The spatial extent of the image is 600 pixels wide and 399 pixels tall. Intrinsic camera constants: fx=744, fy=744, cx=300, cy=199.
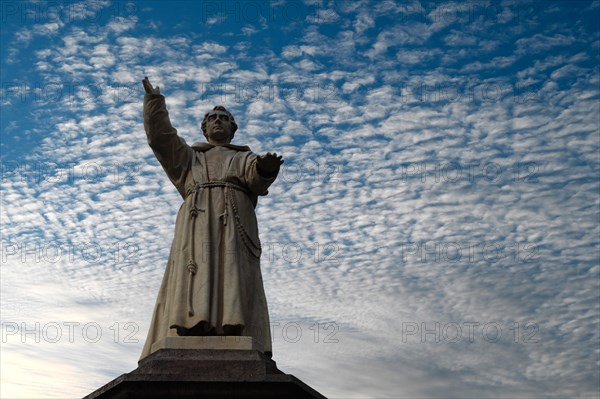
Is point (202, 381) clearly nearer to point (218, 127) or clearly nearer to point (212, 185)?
point (212, 185)

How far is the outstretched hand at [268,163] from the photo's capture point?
11.0 meters

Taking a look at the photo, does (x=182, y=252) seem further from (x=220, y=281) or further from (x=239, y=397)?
(x=239, y=397)

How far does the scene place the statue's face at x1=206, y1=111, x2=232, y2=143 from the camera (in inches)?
476

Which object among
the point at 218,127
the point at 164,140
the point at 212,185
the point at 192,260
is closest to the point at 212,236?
the point at 192,260

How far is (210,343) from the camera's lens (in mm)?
9781

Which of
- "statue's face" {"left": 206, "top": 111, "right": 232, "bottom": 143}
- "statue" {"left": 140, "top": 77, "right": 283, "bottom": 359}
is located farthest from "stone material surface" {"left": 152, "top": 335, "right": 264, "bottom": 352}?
"statue's face" {"left": 206, "top": 111, "right": 232, "bottom": 143}

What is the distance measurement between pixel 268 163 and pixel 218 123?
1574mm

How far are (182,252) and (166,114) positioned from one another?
2153mm

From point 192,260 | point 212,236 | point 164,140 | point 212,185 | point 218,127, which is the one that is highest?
point 218,127

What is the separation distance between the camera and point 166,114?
1131 centimetres

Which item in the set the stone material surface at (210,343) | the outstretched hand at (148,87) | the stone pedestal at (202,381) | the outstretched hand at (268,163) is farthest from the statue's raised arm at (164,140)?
the stone pedestal at (202,381)

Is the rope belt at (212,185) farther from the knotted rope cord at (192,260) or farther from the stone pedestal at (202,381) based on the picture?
the stone pedestal at (202,381)

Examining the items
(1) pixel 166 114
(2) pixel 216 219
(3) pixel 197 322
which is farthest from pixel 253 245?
(1) pixel 166 114

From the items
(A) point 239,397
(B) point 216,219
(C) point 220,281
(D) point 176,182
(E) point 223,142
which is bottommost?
(A) point 239,397
